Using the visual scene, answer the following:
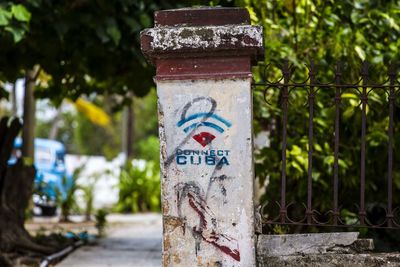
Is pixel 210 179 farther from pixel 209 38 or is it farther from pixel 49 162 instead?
pixel 49 162

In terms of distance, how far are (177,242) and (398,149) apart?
277cm

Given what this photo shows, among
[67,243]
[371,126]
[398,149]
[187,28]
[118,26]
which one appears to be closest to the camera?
[187,28]

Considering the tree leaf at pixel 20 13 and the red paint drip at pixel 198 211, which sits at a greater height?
the tree leaf at pixel 20 13

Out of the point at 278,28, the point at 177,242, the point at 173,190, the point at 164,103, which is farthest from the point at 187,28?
the point at 278,28

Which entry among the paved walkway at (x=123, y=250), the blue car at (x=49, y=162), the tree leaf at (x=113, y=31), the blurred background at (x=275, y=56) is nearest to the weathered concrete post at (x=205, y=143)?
the blurred background at (x=275, y=56)

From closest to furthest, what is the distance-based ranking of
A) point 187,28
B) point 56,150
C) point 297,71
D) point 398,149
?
1. point 187,28
2. point 398,149
3. point 297,71
4. point 56,150

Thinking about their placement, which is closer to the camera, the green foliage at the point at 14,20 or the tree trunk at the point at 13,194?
the green foliage at the point at 14,20

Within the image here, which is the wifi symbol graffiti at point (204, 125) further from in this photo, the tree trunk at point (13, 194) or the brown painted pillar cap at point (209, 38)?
the tree trunk at point (13, 194)

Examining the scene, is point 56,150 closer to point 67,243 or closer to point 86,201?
point 86,201

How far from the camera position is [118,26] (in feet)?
31.8

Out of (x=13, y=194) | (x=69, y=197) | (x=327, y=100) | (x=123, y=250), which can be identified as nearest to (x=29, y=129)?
(x=69, y=197)

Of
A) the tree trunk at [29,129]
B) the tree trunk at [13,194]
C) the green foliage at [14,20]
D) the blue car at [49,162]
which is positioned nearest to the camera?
the green foliage at [14,20]

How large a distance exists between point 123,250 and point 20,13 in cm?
410

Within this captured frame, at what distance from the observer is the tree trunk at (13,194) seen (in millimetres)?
9805
